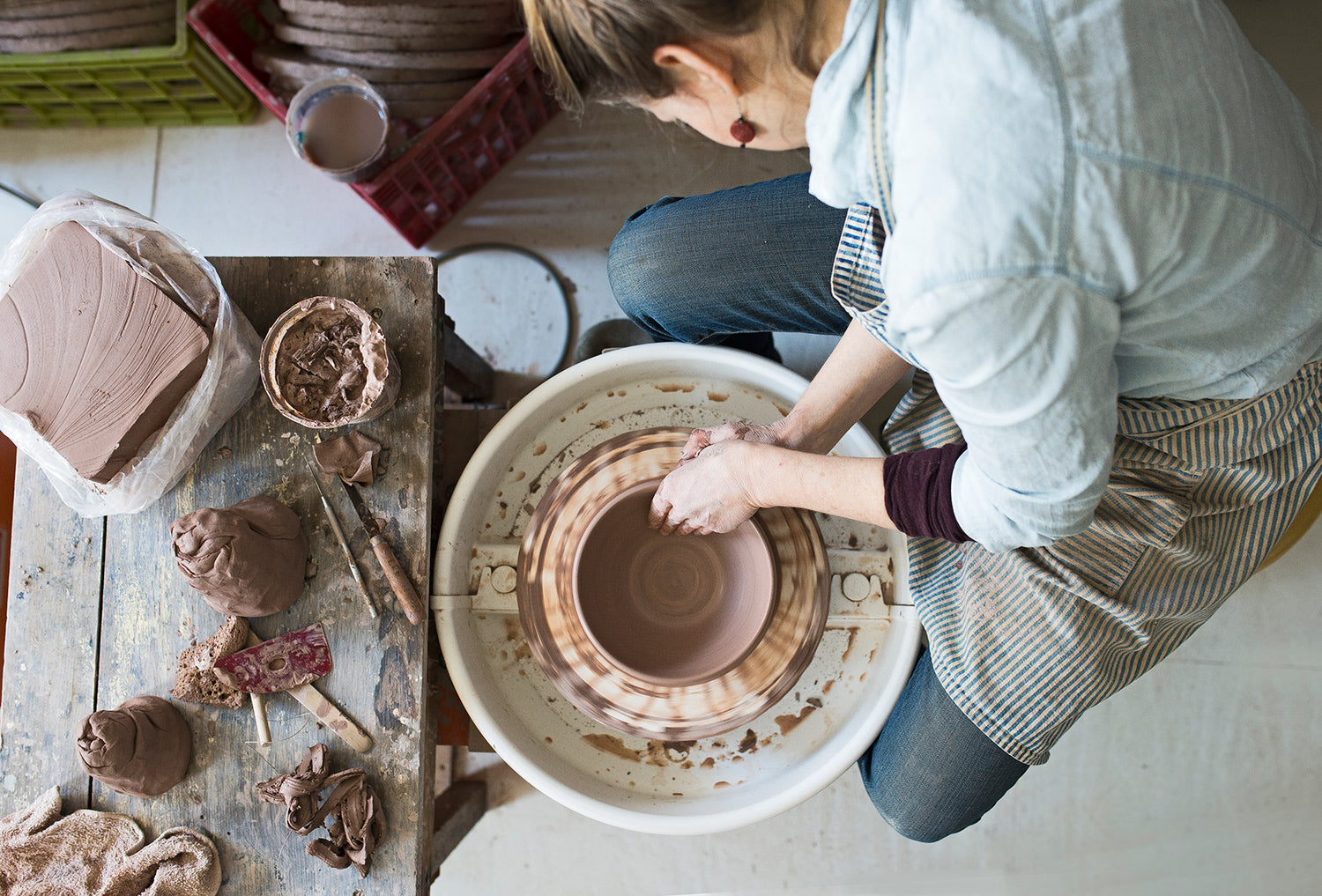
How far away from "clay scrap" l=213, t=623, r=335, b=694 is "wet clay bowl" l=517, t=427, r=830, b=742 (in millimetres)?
294

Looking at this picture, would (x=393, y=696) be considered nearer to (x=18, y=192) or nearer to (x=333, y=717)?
(x=333, y=717)

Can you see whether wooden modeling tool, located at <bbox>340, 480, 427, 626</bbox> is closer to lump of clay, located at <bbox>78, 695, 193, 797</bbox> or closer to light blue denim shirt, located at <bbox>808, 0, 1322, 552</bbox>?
lump of clay, located at <bbox>78, 695, 193, 797</bbox>

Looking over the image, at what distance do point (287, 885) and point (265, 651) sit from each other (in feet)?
1.08

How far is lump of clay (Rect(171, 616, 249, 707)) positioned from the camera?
1.14 meters

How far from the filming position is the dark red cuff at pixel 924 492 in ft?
3.03

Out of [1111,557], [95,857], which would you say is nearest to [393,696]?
[95,857]

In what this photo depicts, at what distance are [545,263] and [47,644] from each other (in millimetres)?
1249

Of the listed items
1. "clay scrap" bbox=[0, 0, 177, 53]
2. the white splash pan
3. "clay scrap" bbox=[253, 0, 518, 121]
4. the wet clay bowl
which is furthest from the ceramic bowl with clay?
"clay scrap" bbox=[0, 0, 177, 53]

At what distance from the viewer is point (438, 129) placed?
65.1 inches

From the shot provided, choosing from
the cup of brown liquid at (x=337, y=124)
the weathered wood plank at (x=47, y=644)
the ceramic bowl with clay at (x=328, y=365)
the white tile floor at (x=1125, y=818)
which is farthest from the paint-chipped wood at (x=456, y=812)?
the cup of brown liquid at (x=337, y=124)

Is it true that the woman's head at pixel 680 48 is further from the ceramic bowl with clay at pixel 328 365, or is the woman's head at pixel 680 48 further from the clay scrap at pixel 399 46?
the clay scrap at pixel 399 46

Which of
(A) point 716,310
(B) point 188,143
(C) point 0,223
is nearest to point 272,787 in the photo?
(A) point 716,310

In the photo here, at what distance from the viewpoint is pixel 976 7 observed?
0.62 metres

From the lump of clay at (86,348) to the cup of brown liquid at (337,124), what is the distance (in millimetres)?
716
